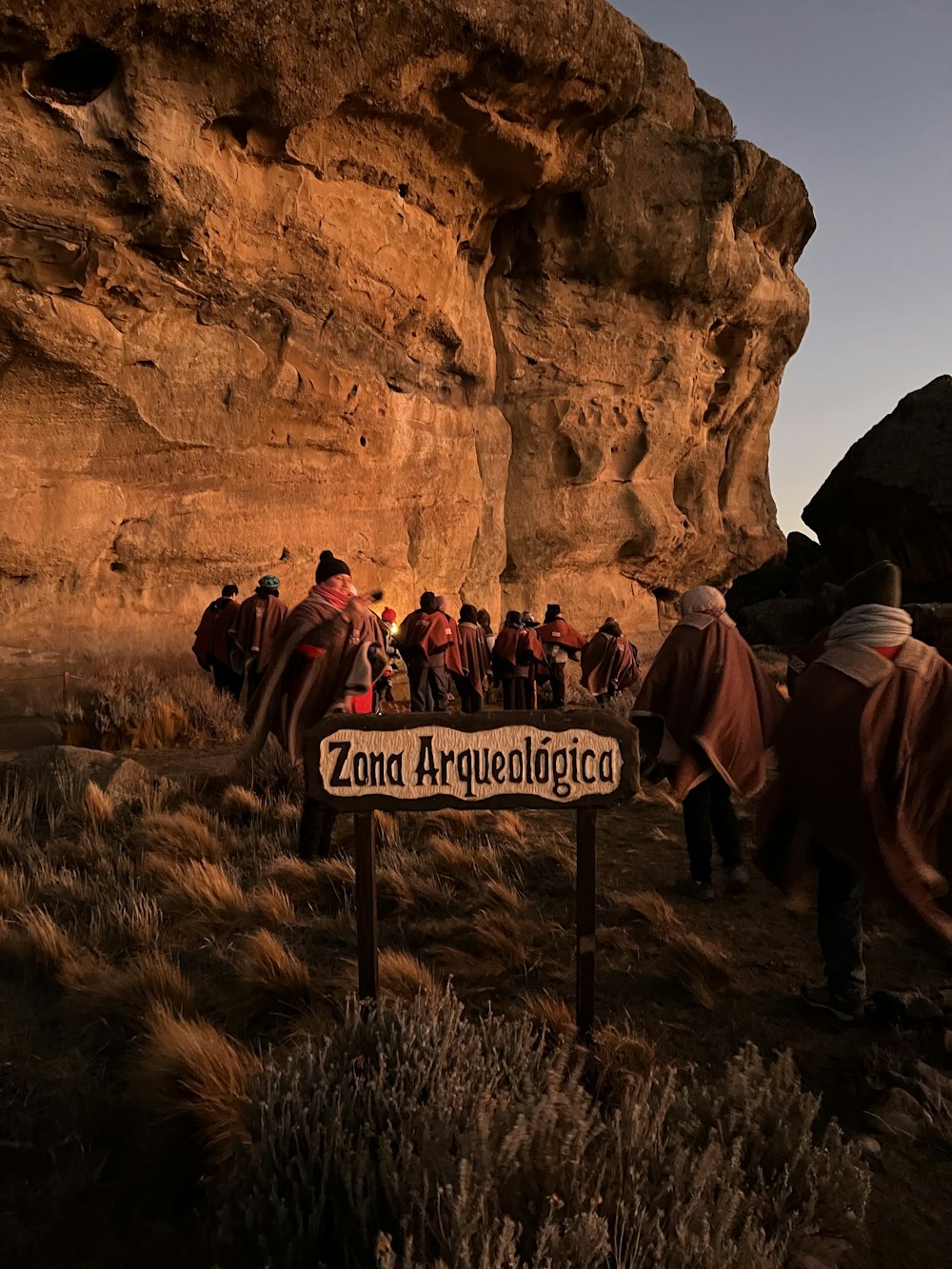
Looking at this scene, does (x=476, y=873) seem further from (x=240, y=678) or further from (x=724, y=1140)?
(x=240, y=678)

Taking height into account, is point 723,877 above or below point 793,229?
below

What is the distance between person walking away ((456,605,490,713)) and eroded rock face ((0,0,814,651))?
244cm

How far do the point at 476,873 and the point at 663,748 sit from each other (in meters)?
1.37

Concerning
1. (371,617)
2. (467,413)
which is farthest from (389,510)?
(371,617)

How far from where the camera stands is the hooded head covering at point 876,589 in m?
3.24

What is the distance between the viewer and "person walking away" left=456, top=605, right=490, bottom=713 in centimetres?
1231

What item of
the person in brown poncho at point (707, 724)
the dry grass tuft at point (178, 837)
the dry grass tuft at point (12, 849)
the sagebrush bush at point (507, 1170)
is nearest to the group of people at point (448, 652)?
the dry grass tuft at point (178, 837)

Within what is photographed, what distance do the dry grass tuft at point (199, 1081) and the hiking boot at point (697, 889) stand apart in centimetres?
283

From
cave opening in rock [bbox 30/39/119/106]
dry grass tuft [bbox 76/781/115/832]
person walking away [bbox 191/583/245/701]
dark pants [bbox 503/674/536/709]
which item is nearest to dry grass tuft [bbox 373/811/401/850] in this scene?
dry grass tuft [bbox 76/781/115/832]

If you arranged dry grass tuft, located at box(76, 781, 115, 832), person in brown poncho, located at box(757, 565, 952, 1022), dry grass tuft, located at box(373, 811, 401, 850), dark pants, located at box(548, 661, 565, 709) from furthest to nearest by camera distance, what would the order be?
dark pants, located at box(548, 661, 565, 709), dry grass tuft, located at box(76, 781, 115, 832), dry grass tuft, located at box(373, 811, 401, 850), person in brown poncho, located at box(757, 565, 952, 1022)

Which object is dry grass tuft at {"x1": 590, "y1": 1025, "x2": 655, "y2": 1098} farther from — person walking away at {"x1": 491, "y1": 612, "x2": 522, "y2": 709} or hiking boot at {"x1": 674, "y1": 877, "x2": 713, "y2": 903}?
person walking away at {"x1": 491, "y1": 612, "x2": 522, "y2": 709}

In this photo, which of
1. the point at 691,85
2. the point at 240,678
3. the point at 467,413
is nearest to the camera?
the point at 240,678

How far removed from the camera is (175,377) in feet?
37.0

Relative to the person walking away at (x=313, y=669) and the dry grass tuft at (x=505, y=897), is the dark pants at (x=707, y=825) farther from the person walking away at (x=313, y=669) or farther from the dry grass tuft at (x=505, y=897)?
the person walking away at (x=313, y=669)
